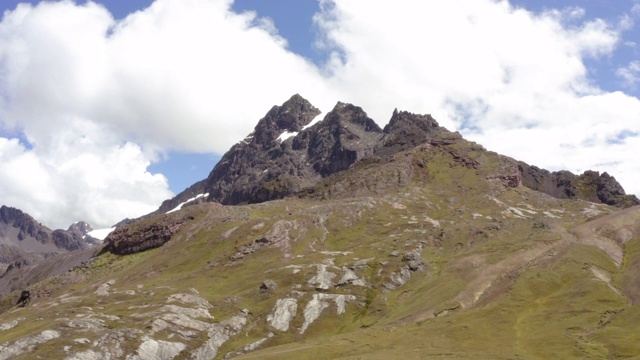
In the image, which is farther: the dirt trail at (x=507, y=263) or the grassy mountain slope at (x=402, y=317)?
the dirt trail at (x=507, y=263)

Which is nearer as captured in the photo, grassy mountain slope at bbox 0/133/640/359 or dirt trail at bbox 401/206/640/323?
grassy mountain slope at bbox 0/133/640/359

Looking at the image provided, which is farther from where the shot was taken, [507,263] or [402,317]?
[507,263]

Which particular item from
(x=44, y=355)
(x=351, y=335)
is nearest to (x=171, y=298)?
(x=44, y=355)

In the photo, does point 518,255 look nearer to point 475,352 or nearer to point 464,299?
point 464,299

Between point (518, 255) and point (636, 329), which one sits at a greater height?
point (518, 255)

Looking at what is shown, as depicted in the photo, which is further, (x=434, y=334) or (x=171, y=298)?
(x=171, y=298)

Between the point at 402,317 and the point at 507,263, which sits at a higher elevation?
the point at 507,263

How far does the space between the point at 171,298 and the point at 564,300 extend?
12968 cm

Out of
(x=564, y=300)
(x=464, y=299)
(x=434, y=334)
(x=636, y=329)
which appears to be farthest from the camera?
(x=464, y=299)

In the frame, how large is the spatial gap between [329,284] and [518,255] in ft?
223

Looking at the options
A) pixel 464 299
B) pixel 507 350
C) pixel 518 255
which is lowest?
pixel 507 350

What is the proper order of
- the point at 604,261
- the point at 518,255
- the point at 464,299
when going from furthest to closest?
the point at 518,255 → the point at 604,261 → the point at 464,299

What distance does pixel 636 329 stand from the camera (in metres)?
116

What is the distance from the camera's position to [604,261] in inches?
6900
